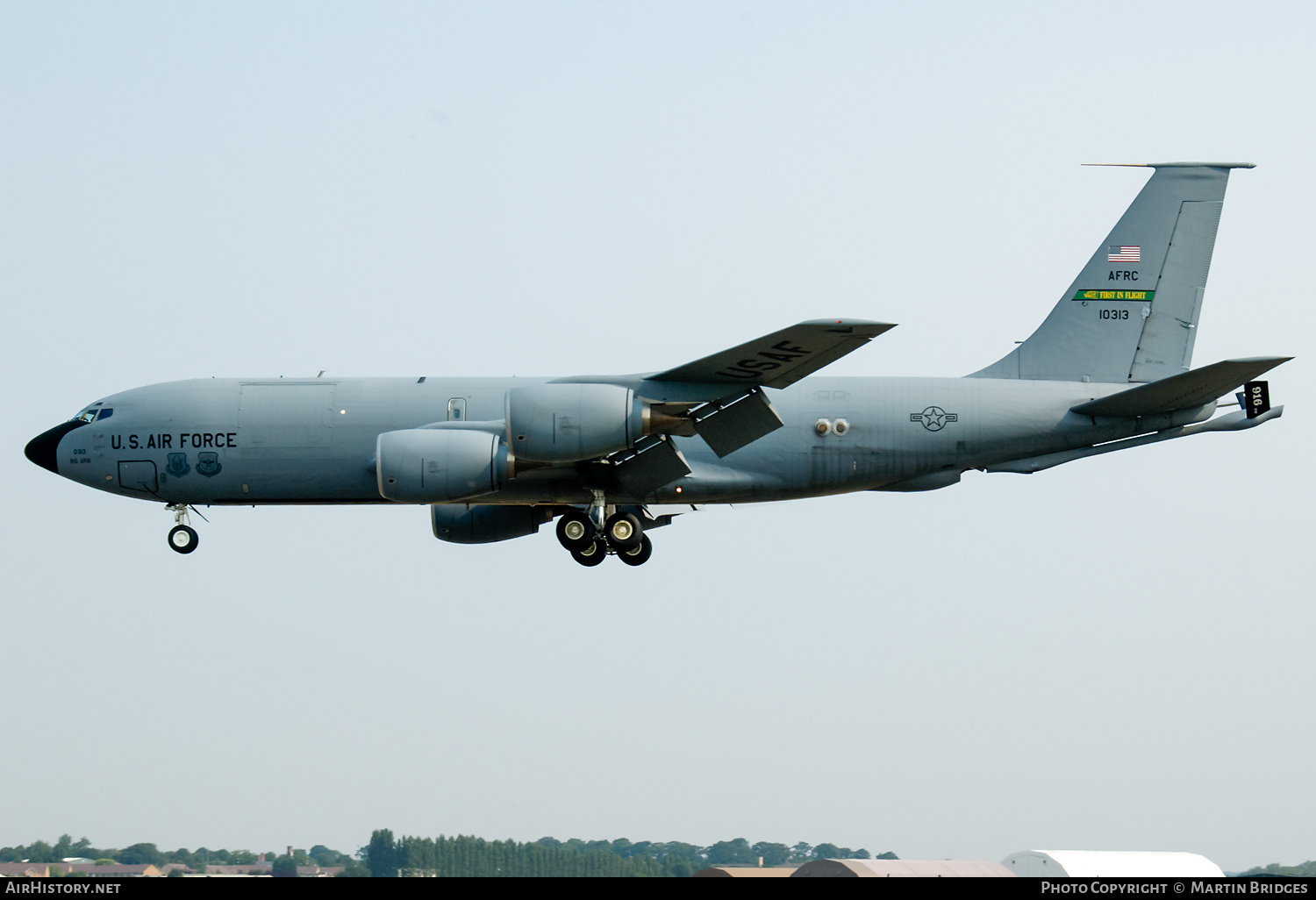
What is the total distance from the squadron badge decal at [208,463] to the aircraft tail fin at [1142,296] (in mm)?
15208

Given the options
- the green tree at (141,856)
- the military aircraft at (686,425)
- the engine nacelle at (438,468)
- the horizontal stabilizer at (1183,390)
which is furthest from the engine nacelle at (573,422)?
the green tree at (141,856)

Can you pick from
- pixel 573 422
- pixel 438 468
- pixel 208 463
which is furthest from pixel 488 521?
pixel 573 422

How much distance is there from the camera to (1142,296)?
32750 millimetres

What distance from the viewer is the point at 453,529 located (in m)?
34.0

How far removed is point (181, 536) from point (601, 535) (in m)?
8.82

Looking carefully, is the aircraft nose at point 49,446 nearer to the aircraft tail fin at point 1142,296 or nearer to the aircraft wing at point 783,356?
the aircraft wing at point 783,356

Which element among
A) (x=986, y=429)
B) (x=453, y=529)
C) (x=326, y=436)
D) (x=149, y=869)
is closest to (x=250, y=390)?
(x=326, y=436)

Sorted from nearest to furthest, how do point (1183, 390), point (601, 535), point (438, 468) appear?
point (438, 468) → point (1183, 390) → point (601, 535)

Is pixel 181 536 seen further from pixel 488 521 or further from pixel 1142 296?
pixel 1142 296

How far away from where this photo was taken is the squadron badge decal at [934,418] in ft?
100

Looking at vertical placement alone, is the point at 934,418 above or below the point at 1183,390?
below
